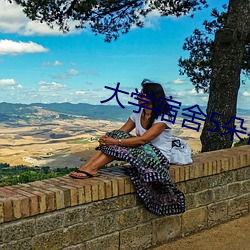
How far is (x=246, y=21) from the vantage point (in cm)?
679

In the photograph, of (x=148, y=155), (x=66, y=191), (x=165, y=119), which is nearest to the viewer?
(x=66, y=191)

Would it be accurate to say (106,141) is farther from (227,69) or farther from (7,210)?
(227,69)

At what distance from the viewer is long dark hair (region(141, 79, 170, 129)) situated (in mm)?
3611

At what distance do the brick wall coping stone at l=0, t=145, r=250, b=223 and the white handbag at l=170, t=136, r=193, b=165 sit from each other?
0.26ft

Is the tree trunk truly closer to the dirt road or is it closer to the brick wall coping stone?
the dirt road

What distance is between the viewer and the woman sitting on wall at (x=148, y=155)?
11.3 feet

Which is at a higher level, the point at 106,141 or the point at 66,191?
the point at 106,141

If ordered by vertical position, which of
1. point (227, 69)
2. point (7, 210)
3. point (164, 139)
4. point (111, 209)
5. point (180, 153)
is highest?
point (227, 69)

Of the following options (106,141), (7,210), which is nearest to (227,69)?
(106,141)

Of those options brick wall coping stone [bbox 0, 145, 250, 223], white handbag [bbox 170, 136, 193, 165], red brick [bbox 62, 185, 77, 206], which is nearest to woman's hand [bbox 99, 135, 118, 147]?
brick wall coping stone [bbox 0, 145, 250, 223]

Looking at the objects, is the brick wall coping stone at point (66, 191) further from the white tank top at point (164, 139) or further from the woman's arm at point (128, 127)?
the woman's arm at point (128, 127)

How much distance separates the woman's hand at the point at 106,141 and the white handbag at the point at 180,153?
715mm

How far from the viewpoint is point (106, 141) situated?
352 centimetres

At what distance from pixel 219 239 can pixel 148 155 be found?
1123 millimetres
